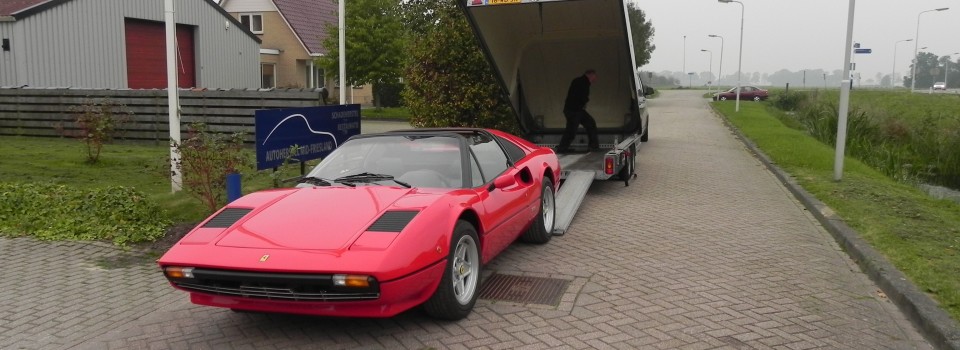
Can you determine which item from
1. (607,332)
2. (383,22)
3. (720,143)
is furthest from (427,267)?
(383,22)

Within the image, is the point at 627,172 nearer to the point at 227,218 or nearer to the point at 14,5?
the point at 227,218

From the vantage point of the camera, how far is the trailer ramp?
25.5 feet

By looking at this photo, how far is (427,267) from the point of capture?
4328 mm

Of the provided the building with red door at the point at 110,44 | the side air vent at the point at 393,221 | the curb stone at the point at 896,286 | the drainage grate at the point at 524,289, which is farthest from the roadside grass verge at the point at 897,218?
the building with red door at the point at 110,44

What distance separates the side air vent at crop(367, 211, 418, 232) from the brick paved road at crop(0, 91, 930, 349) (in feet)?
2.28

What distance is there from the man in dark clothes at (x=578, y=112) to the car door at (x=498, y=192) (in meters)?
5.67

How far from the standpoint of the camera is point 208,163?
7.45 meters

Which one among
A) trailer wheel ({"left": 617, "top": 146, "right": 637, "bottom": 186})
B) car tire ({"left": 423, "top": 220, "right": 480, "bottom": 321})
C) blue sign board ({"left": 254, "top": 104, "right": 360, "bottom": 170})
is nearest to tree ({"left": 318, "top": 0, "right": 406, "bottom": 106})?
trailer wheel ({"left": 617, "top": 146, "right": 637, "bottom": 186})

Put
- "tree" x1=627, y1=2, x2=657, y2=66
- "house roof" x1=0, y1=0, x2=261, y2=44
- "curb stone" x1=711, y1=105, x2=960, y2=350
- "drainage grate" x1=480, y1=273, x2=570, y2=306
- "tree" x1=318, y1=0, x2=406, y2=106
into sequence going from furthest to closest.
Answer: "tree" x1=627, y1=2, x2=657, y2=66
"tree" x1=318, y1=0, x2=406, y2=106
"house roof" x1=0, y1=0, x2=261, y2=44
"drainage grate" x1=480, y1=273, x2=570, y2=306
"curb stone" x1=711, y1=105, x2=960, y2=350

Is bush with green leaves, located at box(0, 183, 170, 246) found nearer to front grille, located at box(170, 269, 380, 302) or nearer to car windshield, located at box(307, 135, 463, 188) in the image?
car windshield, located at box(307, 135, 463, 188)

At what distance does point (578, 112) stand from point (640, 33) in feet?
131

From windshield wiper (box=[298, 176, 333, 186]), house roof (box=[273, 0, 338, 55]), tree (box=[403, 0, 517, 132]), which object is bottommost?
windshield wiper (box=[298, 176, 333, 186])

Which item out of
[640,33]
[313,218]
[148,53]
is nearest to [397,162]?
[313,218]

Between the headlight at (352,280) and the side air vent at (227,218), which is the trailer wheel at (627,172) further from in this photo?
the headlight at (352,280)
